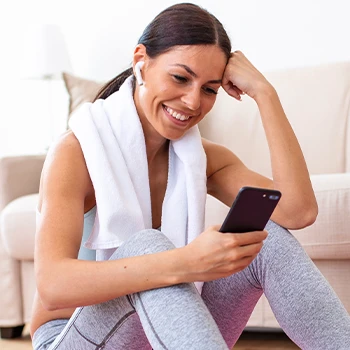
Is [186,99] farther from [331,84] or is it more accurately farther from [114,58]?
[114,58]

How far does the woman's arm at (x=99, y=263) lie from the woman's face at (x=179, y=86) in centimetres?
25

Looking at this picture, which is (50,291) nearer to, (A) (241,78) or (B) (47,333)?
(B) (47,333)

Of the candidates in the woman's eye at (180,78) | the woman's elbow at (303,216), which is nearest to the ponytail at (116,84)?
the woman's eye at (180,78)

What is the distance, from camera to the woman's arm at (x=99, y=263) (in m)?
1.01

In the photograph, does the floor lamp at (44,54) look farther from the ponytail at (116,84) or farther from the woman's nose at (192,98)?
the woman's nose at (192,98)

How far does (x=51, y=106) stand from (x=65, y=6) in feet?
1.68

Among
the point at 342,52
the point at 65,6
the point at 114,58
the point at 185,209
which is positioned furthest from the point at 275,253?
the point at 65,6

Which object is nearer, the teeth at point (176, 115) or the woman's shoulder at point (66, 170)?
the woman's shoulder at point (66, 170)

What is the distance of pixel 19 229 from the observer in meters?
2.21

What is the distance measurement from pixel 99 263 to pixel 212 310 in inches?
11.9

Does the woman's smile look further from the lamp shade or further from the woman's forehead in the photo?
the lamp shade

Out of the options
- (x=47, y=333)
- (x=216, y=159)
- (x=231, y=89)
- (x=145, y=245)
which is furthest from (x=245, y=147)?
(x=145, y=245)

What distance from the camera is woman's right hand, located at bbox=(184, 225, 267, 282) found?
1008 mm

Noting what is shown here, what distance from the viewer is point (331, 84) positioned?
2480 millimetres
